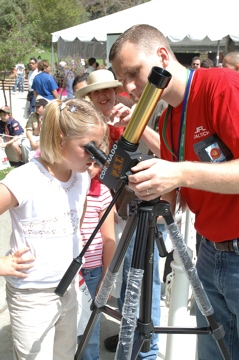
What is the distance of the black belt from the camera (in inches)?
66.8

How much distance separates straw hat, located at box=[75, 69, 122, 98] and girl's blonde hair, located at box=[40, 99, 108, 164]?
91cm

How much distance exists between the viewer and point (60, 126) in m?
1.93

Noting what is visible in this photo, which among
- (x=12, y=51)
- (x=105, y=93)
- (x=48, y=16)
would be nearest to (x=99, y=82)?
(x=105, y=93)

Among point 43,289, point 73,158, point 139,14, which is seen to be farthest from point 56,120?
point 139,14

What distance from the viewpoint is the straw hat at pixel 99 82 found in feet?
9.36

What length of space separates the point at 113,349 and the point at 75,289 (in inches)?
40.2

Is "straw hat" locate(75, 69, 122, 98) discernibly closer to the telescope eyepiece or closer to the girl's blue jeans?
the girl's blue jeans

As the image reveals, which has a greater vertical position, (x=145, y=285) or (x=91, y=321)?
(x=145, y=285)

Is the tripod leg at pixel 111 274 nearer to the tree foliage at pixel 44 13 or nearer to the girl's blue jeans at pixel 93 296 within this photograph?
the girl's blue jeans at pixel 93 296

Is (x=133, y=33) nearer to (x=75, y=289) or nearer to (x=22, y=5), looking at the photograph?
(x=75, y=289)

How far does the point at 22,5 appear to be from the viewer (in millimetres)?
44188

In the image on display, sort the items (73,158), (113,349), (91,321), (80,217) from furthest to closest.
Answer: (113,349)
(80,217)
(73,158)
(91,321)

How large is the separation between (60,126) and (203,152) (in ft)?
2.17

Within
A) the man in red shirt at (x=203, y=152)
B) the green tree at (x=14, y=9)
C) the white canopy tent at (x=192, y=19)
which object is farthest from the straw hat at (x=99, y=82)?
the green tree at (x=14, y=9)
